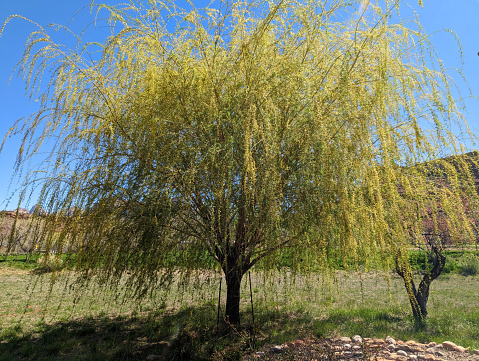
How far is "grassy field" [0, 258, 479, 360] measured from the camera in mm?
4480

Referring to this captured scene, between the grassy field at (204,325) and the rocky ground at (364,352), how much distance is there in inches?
16.1

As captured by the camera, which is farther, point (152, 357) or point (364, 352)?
point (152, 357)

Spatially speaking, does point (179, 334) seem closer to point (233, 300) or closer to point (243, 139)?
point (233, 300)

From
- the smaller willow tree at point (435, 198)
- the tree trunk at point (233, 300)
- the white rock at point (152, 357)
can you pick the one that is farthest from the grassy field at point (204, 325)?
the smaller willow tree at point (435, 198)

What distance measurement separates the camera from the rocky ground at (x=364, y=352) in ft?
11.7

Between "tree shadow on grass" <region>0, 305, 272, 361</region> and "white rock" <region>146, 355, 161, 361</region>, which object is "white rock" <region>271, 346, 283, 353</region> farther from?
"white rock" <region>146, 355, 161, 361</region>

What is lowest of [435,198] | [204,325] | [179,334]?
[179,334]

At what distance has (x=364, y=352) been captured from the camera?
3.45 meters

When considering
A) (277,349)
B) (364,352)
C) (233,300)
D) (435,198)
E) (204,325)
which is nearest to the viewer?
(364,352)

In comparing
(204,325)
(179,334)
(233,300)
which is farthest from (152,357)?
(233,300)

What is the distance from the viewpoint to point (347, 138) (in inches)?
143

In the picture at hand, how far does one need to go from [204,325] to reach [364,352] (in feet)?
9.46

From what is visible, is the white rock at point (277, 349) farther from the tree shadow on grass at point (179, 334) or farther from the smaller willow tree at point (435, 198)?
the smaller willow tree at point (435, 198)

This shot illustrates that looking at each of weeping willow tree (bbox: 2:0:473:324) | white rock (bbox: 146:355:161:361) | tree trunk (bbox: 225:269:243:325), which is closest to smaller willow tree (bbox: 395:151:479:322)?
weeping willow tree (bbox: 2:0:473:324)
